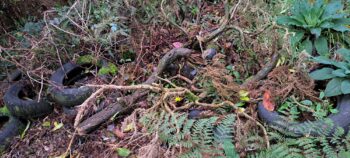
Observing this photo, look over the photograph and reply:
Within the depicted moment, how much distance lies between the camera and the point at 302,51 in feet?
8.80

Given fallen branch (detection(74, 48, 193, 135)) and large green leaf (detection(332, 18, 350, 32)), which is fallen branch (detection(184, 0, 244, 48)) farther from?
large green leaf (detection(332, 18, 350, 32))

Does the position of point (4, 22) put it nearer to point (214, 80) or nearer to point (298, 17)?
point (214, 80)

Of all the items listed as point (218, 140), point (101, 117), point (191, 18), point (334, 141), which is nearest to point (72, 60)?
point (101, 117)

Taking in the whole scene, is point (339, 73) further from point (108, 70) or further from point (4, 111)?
point (4, 111)

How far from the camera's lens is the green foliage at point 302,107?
228cm

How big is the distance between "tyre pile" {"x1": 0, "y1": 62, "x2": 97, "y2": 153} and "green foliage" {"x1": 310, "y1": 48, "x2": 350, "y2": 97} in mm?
1833

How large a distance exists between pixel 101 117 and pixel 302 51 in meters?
1.65

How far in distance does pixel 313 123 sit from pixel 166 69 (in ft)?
4.47

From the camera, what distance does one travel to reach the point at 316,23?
2.84m

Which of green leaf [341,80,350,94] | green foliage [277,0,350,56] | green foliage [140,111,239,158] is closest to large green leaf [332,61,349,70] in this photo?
green leaf [341,80,350,94]

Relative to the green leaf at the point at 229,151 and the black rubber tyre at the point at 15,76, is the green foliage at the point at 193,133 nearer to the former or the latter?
the green leaf at the point at 229,151

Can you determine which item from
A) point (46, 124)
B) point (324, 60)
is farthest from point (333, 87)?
point (46, 124)

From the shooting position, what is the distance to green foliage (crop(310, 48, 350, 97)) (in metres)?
2.33

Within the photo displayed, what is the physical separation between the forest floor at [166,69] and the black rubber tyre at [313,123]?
76 millimetres
